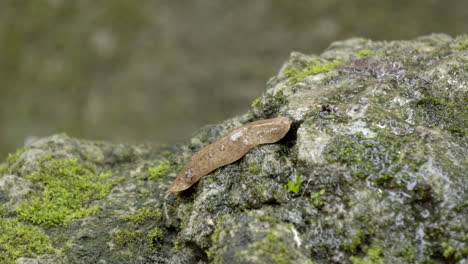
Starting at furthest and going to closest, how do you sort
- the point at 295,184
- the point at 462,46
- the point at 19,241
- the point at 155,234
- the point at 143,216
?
the point at 462,46
the point at 143,216
the point at 155,234
the point at 19,241
the point at 295,184

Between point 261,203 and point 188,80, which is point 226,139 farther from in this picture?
point 188,80

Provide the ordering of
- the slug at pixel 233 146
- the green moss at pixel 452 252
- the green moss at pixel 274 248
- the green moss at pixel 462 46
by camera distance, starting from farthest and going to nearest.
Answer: the green moss at pixel 462 46 < the slug at pixel 233 146 < the green moss at pixel 274 248 < the green moss at pixel 452 252

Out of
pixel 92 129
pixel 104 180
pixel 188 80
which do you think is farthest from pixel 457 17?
pixel 92 129

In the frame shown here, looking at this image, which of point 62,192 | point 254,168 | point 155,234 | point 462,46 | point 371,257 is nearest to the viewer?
point 371,257

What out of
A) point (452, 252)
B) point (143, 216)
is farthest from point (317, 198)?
point (143, 216)

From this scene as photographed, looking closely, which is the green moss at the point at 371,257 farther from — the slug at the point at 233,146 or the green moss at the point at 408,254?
the slug at the point at 233,146

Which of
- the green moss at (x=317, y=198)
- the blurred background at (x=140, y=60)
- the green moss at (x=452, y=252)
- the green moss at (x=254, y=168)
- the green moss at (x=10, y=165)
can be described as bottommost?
the green moss at (x=452, y=252)

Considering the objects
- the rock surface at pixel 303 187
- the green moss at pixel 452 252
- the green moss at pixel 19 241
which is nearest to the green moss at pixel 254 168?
the rock surface at pixel 303 187

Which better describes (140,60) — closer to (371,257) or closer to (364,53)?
(364,53)

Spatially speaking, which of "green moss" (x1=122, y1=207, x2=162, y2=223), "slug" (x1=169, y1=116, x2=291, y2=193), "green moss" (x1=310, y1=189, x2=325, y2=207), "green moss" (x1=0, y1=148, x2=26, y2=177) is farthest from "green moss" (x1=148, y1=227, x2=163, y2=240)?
"green moss" (x1=0, y1=148, x2=26, y2=177)
